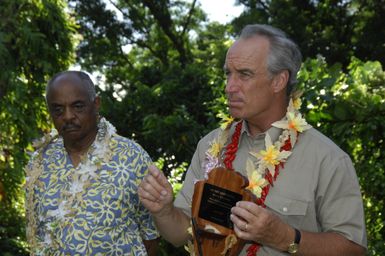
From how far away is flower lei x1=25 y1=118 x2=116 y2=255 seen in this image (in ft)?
9.65

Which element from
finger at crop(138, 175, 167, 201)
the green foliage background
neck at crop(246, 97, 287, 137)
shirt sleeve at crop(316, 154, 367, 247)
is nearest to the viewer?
shirt sleeve at crop(316, 154, 367, 247)

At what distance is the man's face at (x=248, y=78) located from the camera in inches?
90.9

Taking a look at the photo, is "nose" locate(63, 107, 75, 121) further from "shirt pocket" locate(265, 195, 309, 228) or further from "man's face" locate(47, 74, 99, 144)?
"shirt pocket" locate(265, 195, 309, 228)

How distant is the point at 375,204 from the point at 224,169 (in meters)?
2.49

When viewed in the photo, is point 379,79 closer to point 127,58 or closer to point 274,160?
point 274,160

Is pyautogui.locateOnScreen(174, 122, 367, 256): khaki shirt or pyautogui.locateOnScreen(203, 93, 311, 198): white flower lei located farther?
pyautogui.locateOnScreen(203, 93, 311, 198): white flower lei

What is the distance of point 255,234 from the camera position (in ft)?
6.30

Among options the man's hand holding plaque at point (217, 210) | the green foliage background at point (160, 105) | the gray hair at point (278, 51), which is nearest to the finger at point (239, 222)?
the man's hand holding plaque at point (217, 210)

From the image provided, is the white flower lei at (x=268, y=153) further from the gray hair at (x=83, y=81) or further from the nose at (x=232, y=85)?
the gray hair at (x=83, y=81)

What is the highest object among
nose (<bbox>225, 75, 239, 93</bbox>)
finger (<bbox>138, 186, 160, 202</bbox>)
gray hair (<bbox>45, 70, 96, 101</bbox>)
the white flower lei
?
gray hair (<bbox>45, 70, 96, 101</bbox>)

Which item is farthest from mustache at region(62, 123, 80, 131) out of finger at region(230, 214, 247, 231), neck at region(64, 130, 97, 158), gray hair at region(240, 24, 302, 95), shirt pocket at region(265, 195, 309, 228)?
finger at region(230, 214, 247, 231)

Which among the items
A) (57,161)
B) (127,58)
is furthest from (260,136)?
(127,58)

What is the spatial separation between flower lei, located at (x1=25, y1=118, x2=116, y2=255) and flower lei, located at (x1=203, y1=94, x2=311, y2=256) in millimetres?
795

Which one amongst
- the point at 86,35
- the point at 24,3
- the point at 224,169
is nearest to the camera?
the point at 224,169
